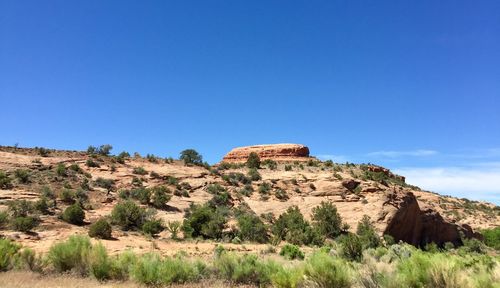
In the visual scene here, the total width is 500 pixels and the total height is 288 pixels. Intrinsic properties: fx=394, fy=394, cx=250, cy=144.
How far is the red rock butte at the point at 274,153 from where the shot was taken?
77688mm

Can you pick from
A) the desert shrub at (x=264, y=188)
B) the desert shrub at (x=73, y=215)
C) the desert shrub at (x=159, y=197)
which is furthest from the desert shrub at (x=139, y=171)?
the desert shrub at (x=73, y=215)

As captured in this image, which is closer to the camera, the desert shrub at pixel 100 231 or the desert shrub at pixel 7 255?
the desert shrub at pixel 7 255

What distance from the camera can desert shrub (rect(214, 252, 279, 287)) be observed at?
38.9 feet

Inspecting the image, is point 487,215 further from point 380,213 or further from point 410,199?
point 380,213

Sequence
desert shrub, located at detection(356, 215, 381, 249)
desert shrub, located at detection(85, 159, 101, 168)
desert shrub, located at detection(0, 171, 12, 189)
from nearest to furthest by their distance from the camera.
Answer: desert shrub, located at detection(0, 171, 12, 189) < desert shrub, located at detection(356, 215, 381, 249) < desert shrub, located at detection(85, 159, 101, 168)

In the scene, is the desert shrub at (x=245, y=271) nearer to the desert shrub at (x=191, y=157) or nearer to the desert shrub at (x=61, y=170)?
the desert shrub at (x=61, y=170)

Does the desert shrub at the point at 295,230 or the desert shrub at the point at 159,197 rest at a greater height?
the desert shrub at the point at 159,197

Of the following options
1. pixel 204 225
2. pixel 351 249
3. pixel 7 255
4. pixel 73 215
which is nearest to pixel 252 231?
pixel 204 225

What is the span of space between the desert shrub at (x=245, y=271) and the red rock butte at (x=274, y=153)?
61937 millimetres

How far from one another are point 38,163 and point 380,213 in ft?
104

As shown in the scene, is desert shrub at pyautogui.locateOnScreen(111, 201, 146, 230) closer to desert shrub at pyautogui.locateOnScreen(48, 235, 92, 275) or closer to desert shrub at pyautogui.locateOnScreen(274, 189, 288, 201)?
desert shrub at pyautogui.locateOnScreen(48, 235, 92, 275)

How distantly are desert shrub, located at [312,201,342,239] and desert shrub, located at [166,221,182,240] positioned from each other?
36.4 ft

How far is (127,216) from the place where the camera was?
87.3ft

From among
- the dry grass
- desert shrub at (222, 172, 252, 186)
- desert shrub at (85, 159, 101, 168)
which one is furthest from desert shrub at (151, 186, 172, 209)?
the dry grass
